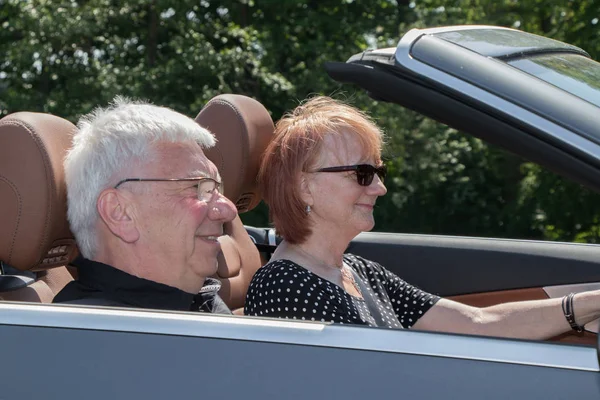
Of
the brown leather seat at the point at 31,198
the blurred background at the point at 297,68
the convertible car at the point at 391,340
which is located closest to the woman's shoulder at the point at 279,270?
the brown leather seat at the point at 31,198

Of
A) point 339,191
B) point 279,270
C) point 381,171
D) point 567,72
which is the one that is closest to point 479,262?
point 381,171

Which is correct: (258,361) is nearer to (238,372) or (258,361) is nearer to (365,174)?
(238,372)

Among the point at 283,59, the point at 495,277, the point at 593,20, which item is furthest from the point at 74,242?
the point at 283,59

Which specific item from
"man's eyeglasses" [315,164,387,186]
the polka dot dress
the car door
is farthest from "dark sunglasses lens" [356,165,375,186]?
the car door

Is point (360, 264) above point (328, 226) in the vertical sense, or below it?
below

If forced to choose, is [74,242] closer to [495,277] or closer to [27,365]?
[27,365]

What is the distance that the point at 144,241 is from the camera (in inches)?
91.0

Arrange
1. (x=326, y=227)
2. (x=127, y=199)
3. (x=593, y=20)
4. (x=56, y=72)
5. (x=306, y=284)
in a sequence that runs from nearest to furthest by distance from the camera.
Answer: (x=127, y=199), (x=306, y=284), (x=326, y=227), (x=593, y=20), (x=56, y=72)

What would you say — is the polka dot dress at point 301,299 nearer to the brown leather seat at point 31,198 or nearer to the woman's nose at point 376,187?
the woman's nose at point 376,187

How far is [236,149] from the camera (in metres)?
3.00

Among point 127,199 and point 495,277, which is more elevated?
point 127,199

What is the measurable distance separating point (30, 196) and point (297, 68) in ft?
38.5

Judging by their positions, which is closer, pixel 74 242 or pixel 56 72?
pixel 74 242

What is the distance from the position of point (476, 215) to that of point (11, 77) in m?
7.04
